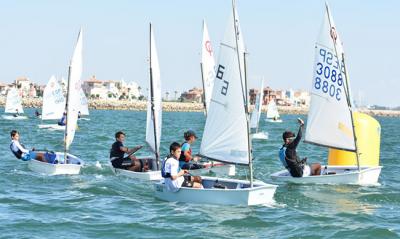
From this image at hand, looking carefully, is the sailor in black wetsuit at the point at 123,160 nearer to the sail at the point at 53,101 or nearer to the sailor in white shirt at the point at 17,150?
the sailor in white shirt at the point at 17,150

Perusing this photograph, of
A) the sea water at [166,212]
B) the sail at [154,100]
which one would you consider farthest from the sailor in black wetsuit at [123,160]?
the sail at [154,100]

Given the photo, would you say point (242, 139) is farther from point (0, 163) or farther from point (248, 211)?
point (0, 163)

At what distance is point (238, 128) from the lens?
15.7 m

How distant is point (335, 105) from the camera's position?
20.2 meters

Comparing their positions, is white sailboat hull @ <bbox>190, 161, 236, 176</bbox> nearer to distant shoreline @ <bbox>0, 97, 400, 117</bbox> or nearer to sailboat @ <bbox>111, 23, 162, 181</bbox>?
sailboat @ <bbox>111, 23, 162, 181</bbox>

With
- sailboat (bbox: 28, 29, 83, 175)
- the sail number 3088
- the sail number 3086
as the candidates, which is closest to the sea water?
sailboat (bbox: 28, 29, 83, 175)

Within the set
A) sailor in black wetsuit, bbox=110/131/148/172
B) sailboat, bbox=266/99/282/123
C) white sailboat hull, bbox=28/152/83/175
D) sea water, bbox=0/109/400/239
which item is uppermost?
sailboat, bbox=266/99/282/123

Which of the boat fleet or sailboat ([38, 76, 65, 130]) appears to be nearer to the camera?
the boat fleet

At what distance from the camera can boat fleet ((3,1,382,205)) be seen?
15320 millimetres

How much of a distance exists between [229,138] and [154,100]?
4794 millimetres

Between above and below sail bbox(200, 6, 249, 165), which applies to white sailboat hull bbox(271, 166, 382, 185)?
below

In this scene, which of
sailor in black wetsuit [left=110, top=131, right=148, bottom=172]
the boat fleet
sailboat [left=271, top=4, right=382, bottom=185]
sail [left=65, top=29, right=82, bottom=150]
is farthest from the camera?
sail [left=65, top=29, right=82, bottom=150]

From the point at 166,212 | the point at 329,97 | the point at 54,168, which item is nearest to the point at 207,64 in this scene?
the point at 329,97

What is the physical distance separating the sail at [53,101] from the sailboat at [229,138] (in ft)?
123
